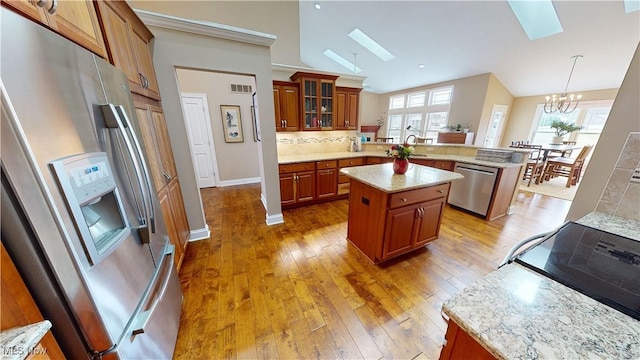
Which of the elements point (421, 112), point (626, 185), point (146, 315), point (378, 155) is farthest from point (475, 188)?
point (421, 112)

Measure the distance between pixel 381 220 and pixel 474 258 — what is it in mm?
1260

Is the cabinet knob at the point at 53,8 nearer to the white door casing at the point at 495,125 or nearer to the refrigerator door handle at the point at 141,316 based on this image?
the refrigerator door handle at the point at 141,316

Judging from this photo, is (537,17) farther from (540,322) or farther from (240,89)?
(240,89)

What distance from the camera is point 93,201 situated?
2.69 ft

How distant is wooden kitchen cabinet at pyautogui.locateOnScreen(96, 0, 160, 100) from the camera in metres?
1.34

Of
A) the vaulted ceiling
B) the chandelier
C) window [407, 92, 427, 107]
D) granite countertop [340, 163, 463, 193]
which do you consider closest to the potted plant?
the chandelier

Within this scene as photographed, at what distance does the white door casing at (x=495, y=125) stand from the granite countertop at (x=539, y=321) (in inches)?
285

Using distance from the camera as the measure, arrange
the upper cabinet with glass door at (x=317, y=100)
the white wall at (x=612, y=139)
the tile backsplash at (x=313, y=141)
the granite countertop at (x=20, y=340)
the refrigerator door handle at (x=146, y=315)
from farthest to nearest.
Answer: the tile backsplash at (x=313, y=141) < the upper cabinet with glass door at (x=317, y=100) < the white wall at (x=612, y=139) < the refrigerator door handle at (x=146, y=315) < the granite countertop at (x=20, y=340)

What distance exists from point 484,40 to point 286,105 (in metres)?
4.58

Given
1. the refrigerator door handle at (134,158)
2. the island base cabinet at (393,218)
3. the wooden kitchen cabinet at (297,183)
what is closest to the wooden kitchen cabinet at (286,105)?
the wooden kitchen cabinet at (297,183)

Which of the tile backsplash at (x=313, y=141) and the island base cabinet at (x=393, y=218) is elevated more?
the tile backsplash at (x=313, y=141)

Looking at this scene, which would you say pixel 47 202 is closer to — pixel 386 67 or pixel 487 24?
pixel 487 24

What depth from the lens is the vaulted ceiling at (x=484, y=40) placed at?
355 centimetres

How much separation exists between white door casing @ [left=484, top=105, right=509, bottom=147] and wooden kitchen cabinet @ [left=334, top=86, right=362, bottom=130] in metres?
4.81
